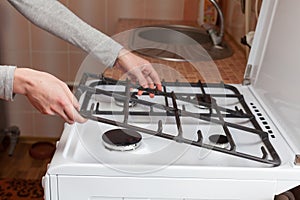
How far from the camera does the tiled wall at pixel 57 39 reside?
88.0 inches

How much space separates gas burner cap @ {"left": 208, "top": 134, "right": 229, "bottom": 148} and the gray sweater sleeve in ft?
1.07

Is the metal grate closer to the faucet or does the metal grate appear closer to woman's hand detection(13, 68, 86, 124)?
woman's hand detection(13, 68, 86, 124)

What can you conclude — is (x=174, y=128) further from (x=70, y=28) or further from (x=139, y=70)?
(x=70, y=28)

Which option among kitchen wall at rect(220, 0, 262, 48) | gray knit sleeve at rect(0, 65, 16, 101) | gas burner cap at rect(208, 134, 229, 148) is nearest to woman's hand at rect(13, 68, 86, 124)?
gray knit sleeve at rect(0, 65, 16, 101)

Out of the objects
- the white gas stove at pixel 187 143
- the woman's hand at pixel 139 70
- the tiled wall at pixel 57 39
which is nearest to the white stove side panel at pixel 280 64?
the white gas stove at pixel 187 143

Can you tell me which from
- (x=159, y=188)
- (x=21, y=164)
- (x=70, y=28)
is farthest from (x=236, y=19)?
(x=21, y=164)

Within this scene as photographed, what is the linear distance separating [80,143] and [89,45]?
0.30 metres

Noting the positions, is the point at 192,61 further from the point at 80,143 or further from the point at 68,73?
the point at 68,73

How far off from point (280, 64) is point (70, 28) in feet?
1.68

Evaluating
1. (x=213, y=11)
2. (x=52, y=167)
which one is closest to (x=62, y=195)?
(x=52, y=167)

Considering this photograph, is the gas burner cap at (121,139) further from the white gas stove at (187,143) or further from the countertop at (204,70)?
the countertop at (204,70)

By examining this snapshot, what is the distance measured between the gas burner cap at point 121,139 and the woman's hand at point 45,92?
0.10m

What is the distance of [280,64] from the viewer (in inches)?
41.3

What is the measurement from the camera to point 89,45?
1.06 meters
